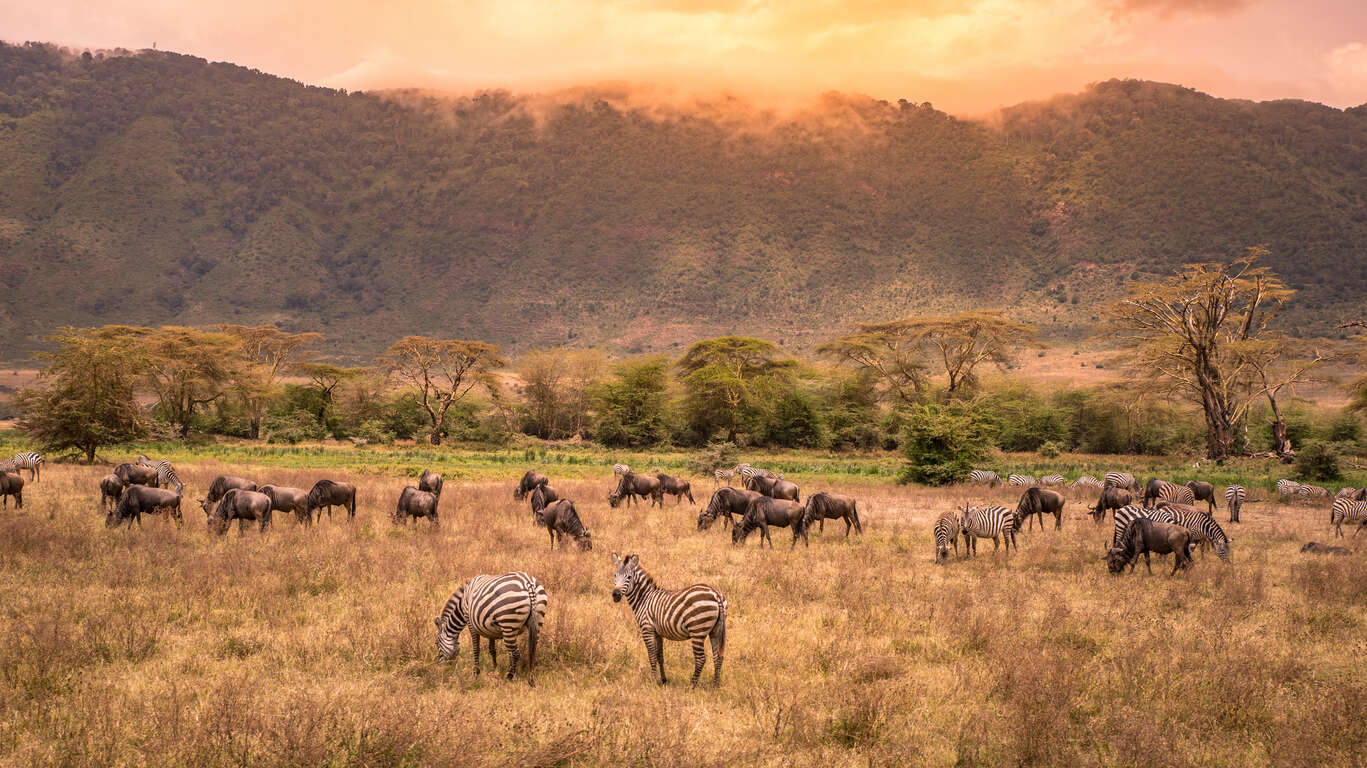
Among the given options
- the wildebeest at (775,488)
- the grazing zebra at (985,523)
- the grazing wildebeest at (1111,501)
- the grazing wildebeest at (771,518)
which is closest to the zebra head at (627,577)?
the grazing wildebeest at (771,518)

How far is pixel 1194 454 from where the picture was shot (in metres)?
53.8

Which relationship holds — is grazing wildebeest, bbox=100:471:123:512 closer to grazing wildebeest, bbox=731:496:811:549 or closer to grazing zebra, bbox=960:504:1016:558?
grazing wildebeest, bbox=731:496:811:549

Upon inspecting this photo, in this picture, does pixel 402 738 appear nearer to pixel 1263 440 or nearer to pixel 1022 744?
pixel 1022 744

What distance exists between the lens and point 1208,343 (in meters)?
43.0

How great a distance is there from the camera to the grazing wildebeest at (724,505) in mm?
19328

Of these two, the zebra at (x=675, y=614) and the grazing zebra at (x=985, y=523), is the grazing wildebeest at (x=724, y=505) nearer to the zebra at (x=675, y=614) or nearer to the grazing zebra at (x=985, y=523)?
the grazing zebra at (x=985, y=523)

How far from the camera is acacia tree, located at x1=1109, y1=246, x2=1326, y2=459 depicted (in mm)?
42531

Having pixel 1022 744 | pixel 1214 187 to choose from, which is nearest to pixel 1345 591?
pixel 1022 744

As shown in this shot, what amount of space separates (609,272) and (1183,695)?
542 ft

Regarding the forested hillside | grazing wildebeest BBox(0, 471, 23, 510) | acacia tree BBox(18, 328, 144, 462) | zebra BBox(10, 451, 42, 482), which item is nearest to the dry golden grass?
grazing wildebeest BBox(0, 471, 23, 510)

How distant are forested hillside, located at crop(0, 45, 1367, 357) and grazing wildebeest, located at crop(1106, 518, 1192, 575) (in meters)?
112

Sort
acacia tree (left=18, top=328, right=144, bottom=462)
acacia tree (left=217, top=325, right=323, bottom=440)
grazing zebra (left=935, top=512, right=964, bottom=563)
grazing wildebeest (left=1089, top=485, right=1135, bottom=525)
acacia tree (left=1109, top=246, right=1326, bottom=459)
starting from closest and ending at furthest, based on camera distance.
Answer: grazing zebra (left=935, top=512, right=964, bottom=563)
grazing wildebeest (left=1089, top=485, right=1135, bottom=525)
acacia tree (left=18, top=328, right=144, bottom=462)
acacia tree (left=1109, top=246, right=1326, bottom=459)
acacia tree (left=217, top=325, right=323, bottom=440)

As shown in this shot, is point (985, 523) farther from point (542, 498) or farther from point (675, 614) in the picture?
point (542, 498)

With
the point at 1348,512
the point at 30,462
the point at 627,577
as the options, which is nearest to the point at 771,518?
the point at 627,577
